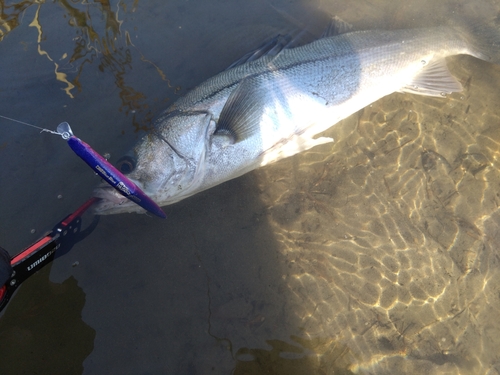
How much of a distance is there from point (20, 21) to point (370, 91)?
4611 millimetres

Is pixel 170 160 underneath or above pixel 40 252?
underneath

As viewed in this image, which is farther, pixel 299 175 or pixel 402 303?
pixel 299 175

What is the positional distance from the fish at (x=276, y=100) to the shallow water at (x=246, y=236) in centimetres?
32

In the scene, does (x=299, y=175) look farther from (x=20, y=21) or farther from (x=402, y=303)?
(x=20, y=21)

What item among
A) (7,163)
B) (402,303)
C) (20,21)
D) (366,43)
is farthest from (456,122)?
(20,21)

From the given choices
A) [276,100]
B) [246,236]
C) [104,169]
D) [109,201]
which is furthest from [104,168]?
[276,100]

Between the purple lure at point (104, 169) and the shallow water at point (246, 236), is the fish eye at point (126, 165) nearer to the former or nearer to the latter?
the purple lure at point (104, 169)

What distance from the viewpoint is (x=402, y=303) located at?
3023 millimetres

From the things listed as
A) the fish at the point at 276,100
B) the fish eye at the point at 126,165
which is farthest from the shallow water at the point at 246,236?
the fish eye at the point at 126,165

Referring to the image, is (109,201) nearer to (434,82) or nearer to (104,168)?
(104,168)

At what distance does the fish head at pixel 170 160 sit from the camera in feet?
9.52

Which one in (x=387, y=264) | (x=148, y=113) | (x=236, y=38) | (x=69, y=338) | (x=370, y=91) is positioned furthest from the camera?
(x=236, y=38)

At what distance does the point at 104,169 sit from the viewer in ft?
7.30

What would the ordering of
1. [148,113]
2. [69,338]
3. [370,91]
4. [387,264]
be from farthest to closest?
[148,113] → [370,91] → [387,264] → [69,338]
